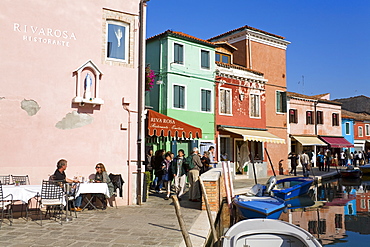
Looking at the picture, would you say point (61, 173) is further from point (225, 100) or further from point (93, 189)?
point (225, 100)

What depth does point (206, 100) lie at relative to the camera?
21375 millimetres

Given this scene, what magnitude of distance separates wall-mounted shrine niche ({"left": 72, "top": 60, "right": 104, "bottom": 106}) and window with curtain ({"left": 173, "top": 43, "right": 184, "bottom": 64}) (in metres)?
9.87

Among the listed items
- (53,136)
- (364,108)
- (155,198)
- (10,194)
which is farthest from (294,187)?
(364,108)

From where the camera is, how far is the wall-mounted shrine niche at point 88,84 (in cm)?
1023

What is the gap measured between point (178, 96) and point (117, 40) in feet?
29.6

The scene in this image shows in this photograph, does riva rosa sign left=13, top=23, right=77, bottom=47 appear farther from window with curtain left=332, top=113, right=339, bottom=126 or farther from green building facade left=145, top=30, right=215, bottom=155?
window with curtain left=332, top=113, right=339, bottom=126

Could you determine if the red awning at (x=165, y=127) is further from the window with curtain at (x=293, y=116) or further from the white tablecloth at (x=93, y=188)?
the window with curtain at (x=293, y=116)

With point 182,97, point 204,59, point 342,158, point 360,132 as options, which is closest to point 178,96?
point 182,97

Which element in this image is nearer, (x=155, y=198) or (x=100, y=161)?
(x=100, y=161)

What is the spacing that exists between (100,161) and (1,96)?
3.20 metres

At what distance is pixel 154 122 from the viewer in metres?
12.1

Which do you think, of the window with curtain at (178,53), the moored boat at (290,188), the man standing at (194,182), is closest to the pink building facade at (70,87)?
the man standing at (194,182)

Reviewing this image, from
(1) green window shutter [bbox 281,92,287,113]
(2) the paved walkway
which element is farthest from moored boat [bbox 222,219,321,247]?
(1) green window shutter [bbox 281,92,287,113]

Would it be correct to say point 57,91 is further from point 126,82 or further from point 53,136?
point 126,82
